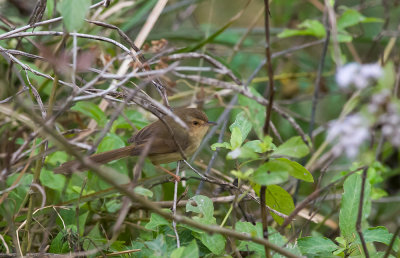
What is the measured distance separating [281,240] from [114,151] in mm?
1284

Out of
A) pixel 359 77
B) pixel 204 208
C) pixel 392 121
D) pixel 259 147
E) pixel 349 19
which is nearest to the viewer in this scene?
pixel 392 121

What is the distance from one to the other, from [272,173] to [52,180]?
1.41m

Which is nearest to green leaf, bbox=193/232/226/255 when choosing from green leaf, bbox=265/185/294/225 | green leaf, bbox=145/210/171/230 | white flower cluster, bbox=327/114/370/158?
green leaf, bbox=145/210/171/230

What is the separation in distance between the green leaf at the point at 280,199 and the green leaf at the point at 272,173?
15.5 inches

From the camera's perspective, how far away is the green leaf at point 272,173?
162 cm

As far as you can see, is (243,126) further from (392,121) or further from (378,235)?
(392,121)

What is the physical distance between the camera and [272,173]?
165cm

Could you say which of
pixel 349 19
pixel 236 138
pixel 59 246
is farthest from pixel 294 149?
pixel 349 19

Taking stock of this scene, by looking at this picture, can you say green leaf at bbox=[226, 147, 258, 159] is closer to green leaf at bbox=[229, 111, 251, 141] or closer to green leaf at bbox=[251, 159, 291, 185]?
green leaf at bbox=[251, 159, 291, 185]

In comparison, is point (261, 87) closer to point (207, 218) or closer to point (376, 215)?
point (376, 215)

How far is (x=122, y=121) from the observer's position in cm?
306

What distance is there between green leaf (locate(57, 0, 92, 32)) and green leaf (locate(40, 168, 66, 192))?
1.29 m

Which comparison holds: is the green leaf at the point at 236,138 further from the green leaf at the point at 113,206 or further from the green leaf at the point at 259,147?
the green leaf at the point at 113,206

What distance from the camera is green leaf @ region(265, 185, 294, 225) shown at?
2.06 meters
